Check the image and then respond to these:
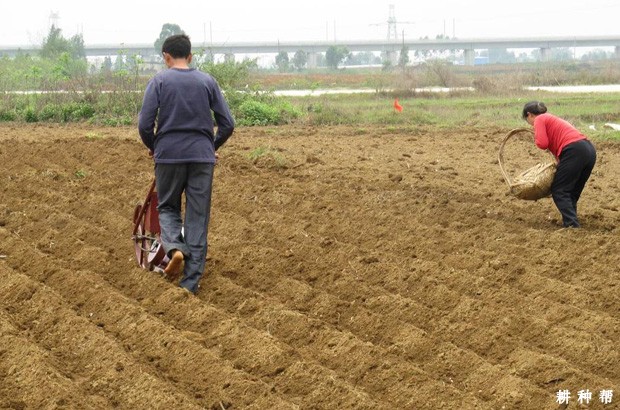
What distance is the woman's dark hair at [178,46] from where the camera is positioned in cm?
757

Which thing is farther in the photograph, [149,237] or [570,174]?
[570,174]

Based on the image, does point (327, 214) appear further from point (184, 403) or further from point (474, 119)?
point (474, 119)

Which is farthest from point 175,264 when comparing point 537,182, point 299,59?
point 299,59

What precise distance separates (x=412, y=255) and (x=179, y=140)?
2.25m

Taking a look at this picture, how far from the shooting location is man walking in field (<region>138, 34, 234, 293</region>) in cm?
757

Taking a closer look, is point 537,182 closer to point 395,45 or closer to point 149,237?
point 149,237

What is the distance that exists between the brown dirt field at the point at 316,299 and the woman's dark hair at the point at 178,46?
1641 millimetres

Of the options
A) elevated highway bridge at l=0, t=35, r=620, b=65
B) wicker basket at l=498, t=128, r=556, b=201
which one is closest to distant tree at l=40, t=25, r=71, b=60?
elevated highway bridge at l=0, t=35, r=620, b=65

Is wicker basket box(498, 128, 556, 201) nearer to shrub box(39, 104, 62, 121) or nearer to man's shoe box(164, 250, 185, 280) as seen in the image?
man's shoe box(164, 250, 185, 280)

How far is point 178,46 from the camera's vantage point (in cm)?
757

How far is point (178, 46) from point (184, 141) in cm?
67

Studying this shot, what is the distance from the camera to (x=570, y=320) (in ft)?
22.5

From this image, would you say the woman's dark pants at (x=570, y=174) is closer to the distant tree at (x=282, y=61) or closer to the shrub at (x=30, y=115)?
the shrub at (x=30, y=115)

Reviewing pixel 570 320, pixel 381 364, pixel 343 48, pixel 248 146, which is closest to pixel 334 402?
pixel 381 364
